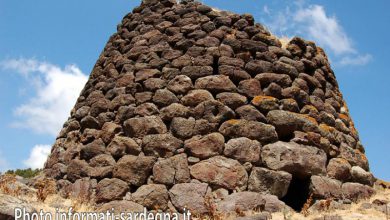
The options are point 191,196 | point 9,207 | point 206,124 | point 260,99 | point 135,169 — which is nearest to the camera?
point 9,207

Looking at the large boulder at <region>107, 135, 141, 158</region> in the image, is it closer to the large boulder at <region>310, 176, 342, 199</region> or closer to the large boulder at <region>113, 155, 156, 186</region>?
the large boulder at <region>113, 155, 156, 186</region>

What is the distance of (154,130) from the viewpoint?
696cm

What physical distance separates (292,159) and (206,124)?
1.36 metres

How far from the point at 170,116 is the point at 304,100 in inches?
92.2

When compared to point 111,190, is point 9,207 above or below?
below

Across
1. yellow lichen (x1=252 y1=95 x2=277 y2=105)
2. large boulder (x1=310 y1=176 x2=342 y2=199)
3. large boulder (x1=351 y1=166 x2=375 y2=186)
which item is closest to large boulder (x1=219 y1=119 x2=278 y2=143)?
yellow lichen (x1=252 y1=95 x2=277 y2=105)

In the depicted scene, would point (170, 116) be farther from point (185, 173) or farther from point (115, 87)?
point (115, 87)

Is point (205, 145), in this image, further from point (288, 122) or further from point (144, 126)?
point (288, 122)

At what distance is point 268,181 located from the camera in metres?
6.50

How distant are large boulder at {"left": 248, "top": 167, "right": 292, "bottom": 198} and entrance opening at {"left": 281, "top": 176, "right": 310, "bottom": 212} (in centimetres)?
47

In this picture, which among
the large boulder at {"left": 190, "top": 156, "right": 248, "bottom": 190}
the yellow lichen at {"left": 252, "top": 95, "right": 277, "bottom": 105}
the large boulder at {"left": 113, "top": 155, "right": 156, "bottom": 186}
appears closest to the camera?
the large boulder at {"left": 190, "top": 156, "right": 248, "bottom": 190}

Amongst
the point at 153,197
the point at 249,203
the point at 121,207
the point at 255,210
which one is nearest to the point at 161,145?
the point at 153,197

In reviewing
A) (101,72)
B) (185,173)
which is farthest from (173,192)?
(101,72)

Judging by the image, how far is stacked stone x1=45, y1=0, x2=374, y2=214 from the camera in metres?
6.49
